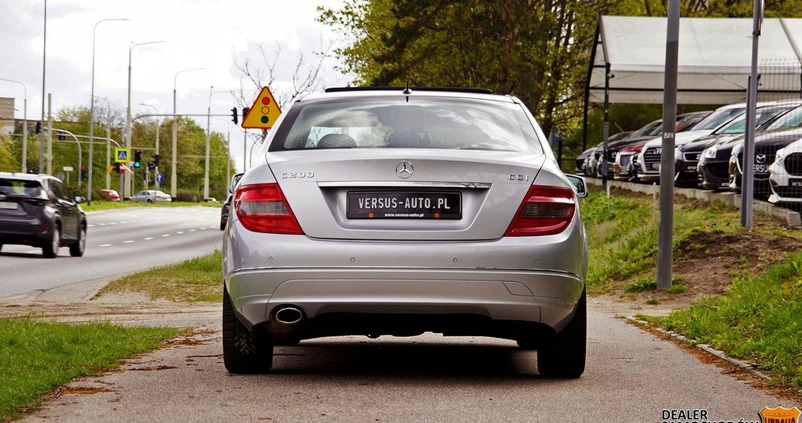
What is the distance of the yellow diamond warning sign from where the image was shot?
64.5 ft

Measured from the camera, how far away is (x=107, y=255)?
29.9 m

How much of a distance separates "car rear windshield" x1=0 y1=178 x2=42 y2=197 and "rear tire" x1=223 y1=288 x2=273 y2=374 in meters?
19.7

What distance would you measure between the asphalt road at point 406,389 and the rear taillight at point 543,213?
84 centimetres

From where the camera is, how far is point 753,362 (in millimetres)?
8531

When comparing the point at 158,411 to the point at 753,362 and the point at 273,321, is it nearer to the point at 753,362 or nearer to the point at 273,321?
the point at 273,321

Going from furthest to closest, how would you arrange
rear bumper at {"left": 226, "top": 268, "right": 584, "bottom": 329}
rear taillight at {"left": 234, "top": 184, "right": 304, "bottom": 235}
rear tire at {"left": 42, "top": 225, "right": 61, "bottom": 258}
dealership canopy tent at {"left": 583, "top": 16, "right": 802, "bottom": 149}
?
dealership canopy tent at {"left": 583, "top": 16, "right": 802, "bottom": 149}, rear tire at {"left": 42, "top": 225, "right": 61, "bottom": 258}, rear taillight at {"left": 234, "top": 184, "right": 304, "bottom": 235}, rear bumper at {"left": 226, "top": 268, "right": 584, "bottom": 329}

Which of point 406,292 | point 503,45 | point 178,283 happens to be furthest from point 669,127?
point 503,45

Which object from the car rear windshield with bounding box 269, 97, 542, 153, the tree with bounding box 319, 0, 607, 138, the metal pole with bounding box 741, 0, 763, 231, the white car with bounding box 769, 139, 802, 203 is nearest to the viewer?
the car rear windshield with bounding box 269, 97, 542, 153

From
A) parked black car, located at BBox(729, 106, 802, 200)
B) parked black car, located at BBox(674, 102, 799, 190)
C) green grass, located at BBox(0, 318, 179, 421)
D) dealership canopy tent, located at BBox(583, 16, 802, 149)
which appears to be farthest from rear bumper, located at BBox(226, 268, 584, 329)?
dealership canopy tent, located at BBox(583, 16, 802, 149)

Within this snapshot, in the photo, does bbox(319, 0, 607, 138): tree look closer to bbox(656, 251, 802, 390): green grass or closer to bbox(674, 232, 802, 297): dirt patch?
bbox(674, 232, 802, 297): dirt patch

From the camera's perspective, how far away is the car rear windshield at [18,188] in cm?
2650

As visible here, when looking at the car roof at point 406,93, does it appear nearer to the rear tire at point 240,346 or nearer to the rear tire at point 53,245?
the rear tire at point 240,346

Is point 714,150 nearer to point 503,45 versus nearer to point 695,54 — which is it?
point 695,54

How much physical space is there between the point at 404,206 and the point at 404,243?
0.67 feet
